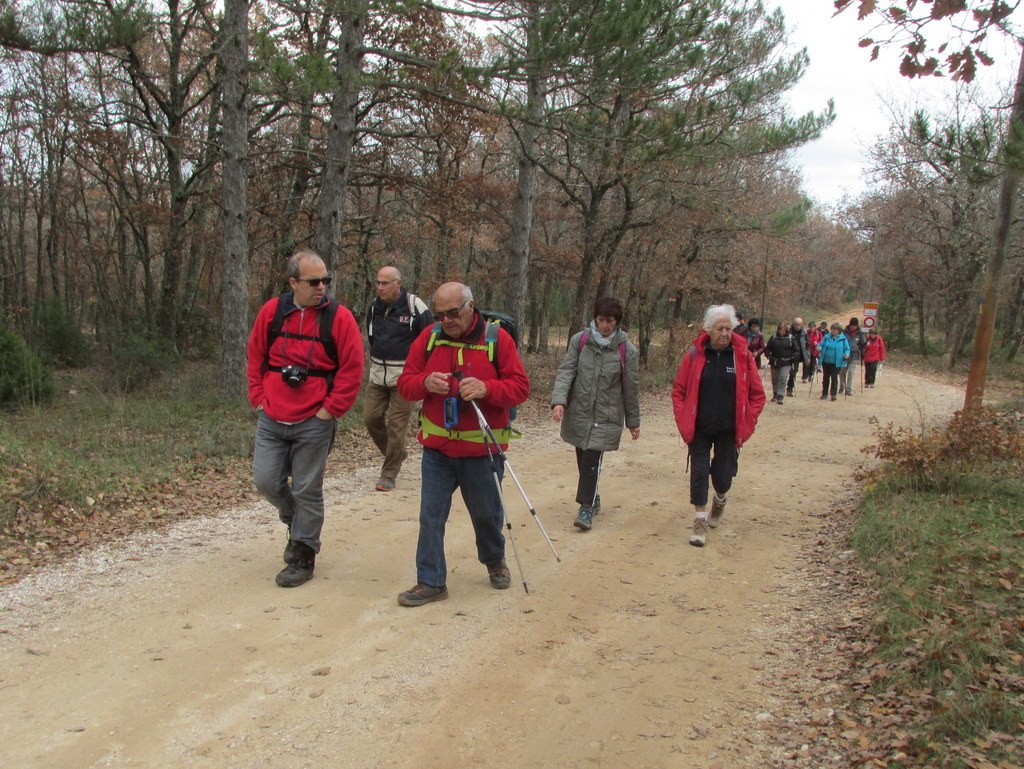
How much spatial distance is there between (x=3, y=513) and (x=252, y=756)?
410cm

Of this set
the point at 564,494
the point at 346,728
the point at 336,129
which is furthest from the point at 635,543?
the point at 336,129

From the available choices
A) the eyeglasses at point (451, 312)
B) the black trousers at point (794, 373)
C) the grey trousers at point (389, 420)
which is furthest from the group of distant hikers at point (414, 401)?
the black trousers at point (794, 373)

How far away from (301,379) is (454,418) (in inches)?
40.8

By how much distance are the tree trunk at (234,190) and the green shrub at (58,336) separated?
10.8 meters

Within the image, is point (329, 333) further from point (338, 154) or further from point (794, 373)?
point (794, 373)

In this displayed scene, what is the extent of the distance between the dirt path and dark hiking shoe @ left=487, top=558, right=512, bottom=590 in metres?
0.06

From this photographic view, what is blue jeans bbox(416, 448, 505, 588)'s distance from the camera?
16.4 ft

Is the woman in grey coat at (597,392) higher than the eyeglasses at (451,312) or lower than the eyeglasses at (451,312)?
lower

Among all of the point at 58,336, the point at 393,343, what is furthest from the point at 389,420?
the point at 58,336

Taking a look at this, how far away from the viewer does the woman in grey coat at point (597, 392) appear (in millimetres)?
6859

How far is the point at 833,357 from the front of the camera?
18953mm

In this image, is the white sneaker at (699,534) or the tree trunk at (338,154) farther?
the tree trunk at (338,154)

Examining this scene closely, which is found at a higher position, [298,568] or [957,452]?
[957,452]

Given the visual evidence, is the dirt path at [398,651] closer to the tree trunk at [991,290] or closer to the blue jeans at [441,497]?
the blue jeans at [441,497]
